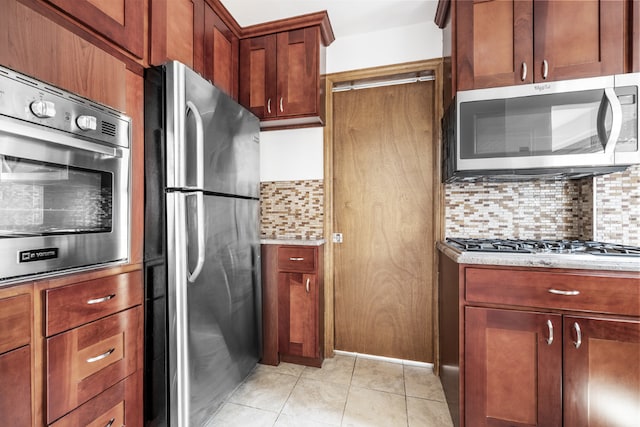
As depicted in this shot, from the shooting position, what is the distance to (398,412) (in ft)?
5.21

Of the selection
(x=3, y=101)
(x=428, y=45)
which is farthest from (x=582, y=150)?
(x=3, y=101)

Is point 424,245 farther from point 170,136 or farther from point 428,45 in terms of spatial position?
point 170,136

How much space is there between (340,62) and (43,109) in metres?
1.90

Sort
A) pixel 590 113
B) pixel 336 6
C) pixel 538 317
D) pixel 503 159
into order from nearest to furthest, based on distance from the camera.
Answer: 1. pixel 538 317
2. pixel 590 113
3. pixel 503 159
4. pixel 336 6

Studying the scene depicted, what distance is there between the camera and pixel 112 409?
1128 millimetres

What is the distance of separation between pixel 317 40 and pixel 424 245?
5.55 feet

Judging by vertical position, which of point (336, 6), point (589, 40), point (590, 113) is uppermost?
point (336, 6)

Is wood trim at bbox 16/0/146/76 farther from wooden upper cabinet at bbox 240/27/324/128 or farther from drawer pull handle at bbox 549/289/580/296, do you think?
drawer pull handle at bbox 549/289/580/296

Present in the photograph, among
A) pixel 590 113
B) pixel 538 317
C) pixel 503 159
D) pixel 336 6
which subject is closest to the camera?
pixel 538 317

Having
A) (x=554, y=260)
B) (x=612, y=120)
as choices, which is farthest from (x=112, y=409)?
(x=612, y=120)

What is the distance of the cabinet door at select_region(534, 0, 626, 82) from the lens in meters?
1.39

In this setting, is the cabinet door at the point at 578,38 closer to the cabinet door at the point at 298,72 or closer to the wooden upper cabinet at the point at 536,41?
the wooden upper cabinet at the point at 536,41

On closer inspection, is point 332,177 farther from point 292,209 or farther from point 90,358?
point 90,358

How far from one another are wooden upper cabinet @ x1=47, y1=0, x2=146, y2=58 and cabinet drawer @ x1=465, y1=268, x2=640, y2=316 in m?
1.87
